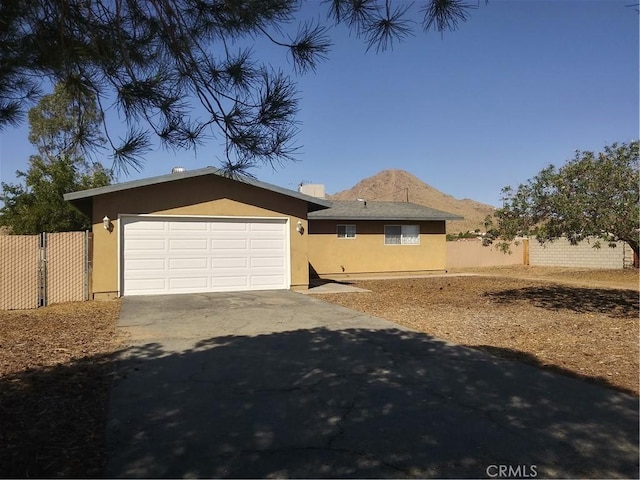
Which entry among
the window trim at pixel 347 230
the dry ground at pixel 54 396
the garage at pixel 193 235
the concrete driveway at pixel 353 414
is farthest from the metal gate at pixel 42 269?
the window trim at pixel 347 230

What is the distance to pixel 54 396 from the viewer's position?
514cm

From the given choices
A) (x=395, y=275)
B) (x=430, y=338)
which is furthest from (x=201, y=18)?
(x=395, y=275)

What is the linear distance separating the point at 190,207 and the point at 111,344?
729 cm

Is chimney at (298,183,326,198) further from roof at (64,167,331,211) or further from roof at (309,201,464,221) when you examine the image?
roof at (64,167,331,211)

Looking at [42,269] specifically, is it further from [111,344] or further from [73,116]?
[73,116]

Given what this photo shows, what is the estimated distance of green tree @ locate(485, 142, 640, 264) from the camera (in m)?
9.84

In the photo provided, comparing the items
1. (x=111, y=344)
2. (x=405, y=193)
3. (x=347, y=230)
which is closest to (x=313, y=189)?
(x=347, y=230)

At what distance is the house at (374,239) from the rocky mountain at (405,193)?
68654 millimetres

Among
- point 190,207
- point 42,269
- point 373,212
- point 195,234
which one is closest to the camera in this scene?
point 42,269

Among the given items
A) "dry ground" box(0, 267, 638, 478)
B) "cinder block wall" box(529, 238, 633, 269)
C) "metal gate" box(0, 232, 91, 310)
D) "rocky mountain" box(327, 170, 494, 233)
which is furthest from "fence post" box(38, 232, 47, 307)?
"rocky mountain" box(327, 170, 494, 233)

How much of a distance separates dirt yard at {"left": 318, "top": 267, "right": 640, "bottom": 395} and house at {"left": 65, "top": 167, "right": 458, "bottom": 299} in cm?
247

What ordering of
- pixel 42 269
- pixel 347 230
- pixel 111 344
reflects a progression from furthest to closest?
pixel 347 230
pixel 42 269
pixel 111 344

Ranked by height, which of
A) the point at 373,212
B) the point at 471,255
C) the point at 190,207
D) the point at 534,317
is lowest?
the point at 534,317

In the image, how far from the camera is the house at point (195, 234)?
13.6m
